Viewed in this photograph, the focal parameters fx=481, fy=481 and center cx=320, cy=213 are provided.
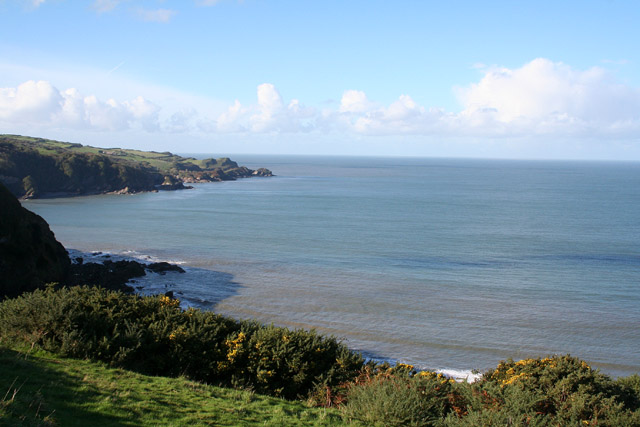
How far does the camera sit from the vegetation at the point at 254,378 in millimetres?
9922

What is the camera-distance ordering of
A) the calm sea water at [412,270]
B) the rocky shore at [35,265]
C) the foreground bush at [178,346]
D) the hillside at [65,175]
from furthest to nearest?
the hillside at [65,175]
the rocky shore at [35,265]
the calm sea water at [412,270]
the foreground bush at [178,346]

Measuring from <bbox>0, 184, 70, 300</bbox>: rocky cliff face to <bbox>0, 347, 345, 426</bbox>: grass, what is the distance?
22.9 meters

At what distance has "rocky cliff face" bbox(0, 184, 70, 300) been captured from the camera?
103 feet

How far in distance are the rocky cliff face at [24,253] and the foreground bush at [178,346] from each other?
66.2 ft

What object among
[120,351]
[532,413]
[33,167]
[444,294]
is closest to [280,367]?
[120,351]

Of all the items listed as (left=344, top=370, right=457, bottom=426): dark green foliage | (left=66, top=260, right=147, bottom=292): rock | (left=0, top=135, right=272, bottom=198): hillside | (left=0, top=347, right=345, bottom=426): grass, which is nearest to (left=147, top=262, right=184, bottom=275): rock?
(left=66, top=260, right=147, bottom=292): rock

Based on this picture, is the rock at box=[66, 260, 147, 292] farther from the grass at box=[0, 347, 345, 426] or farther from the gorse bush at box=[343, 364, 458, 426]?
the gorse bush at box=[343, 364, 458, 426]

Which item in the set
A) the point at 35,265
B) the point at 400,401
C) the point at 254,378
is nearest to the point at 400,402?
the point at 400,401

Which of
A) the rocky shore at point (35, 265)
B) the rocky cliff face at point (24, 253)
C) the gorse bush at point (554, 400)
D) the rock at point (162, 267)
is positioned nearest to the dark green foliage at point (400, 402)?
the gorse bush at point (554, 400)

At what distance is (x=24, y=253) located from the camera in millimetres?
33500

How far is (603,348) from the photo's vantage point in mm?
26484

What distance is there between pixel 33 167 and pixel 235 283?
89906 millimetres

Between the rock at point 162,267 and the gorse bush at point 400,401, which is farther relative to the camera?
the rock at point 162,267

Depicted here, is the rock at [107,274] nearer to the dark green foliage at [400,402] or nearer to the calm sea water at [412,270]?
the calm sea water at [412,270]
